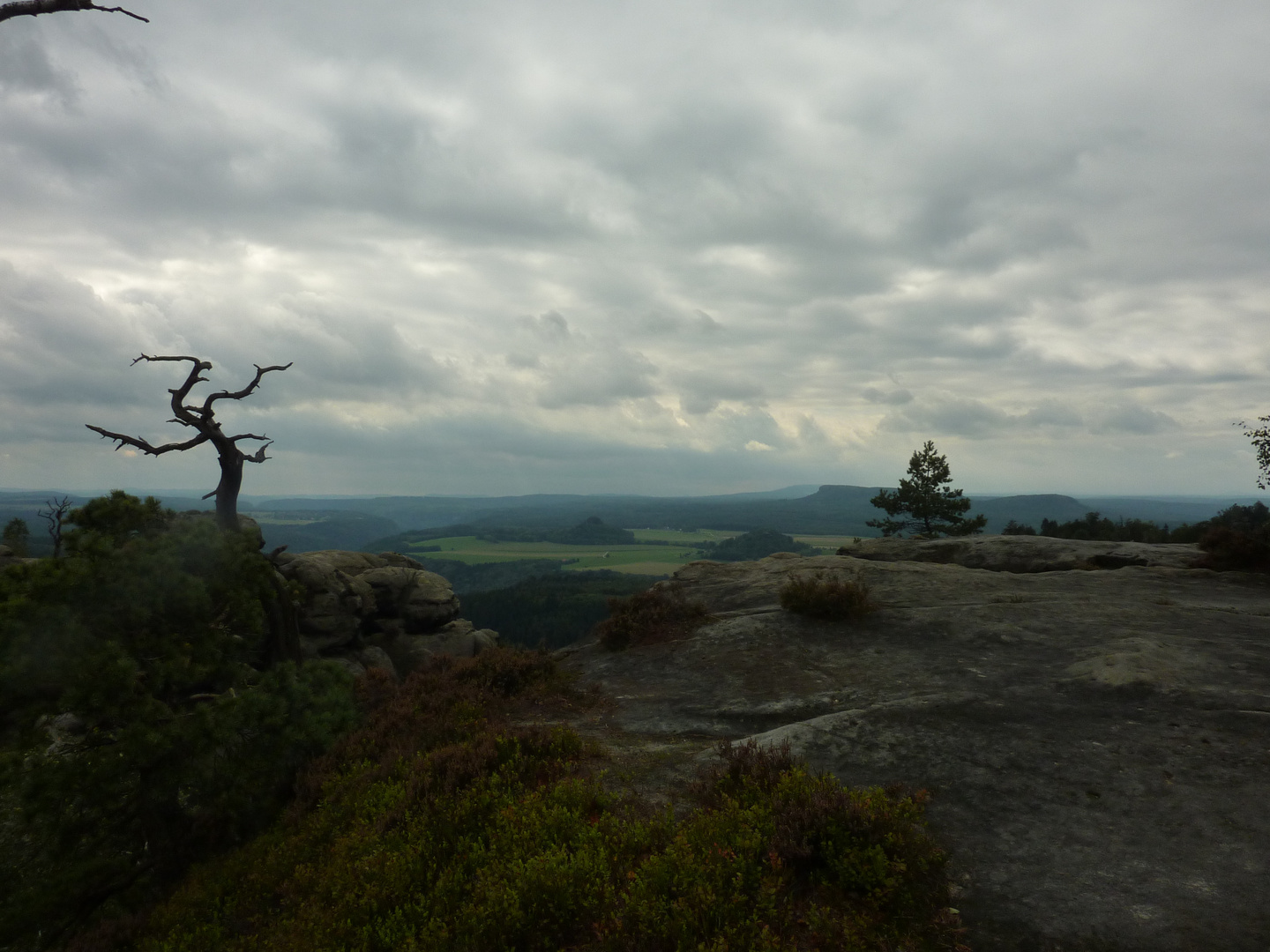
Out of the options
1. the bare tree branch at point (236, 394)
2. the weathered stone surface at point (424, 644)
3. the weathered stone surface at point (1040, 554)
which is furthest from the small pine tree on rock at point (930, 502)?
the bare tree branch at point (236, 394)

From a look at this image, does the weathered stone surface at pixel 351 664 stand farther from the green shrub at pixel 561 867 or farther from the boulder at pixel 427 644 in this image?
the green shrub at pixel 561 867

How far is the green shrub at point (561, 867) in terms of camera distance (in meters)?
5.55

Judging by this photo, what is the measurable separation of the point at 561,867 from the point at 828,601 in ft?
38.9

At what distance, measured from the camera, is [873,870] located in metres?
5.87

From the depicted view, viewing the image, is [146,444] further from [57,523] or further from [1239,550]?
[1239,550]

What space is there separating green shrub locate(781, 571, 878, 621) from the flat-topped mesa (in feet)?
51.9

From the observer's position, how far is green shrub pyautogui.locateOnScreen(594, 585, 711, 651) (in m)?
17.3

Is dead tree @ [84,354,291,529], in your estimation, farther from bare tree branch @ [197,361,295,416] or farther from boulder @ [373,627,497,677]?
boulder @ [373,627,497,677]

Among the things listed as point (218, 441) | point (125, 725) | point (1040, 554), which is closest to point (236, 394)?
point (218, 441)

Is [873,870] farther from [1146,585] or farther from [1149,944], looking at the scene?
[1146,585]

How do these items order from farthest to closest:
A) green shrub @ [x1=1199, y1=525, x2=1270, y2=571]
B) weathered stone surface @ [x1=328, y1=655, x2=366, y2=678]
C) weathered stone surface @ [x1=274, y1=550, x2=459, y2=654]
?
weathered stone surface @ [x1=274, y1=550, x2=459, y2=654], weathered stone surface @ [x1=328, y1=655, x2=366, y2=678], green shrub @ [x1=1199, y1=525, x2=1270, y2=571]

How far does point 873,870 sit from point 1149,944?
6.79ft

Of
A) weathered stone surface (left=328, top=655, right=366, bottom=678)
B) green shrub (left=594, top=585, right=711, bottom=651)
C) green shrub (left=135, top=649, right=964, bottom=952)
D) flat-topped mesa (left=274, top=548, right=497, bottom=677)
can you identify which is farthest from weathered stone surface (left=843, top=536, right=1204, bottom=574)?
weathered stone surface (left=328, top=655, right=366, bottom=678)

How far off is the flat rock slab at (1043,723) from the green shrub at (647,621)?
572mm
